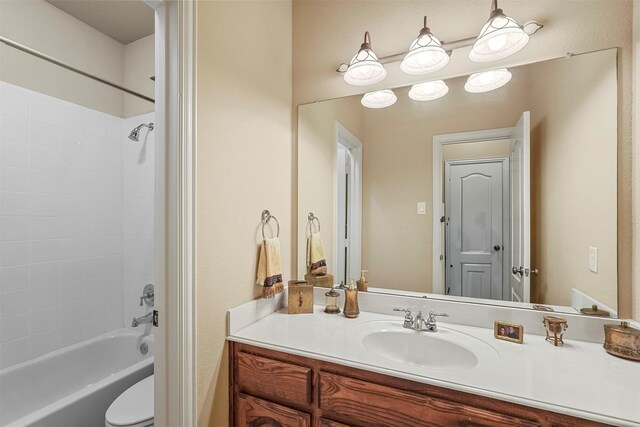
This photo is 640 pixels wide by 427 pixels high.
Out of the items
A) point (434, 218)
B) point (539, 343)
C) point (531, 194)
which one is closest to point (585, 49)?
point (531, 194)

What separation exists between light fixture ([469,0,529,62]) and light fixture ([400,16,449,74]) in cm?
14

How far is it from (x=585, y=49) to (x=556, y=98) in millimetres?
191

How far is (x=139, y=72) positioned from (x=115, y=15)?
0.38m

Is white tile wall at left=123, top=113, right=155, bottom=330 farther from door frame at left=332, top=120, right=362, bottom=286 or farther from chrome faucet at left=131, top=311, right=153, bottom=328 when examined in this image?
door frame at left=332, top=120, right=362, bottom=286

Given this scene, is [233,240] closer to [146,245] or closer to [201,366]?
[201,366]

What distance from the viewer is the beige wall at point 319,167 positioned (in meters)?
1.64

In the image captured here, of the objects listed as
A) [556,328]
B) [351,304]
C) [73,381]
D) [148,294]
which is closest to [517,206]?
[556,328]

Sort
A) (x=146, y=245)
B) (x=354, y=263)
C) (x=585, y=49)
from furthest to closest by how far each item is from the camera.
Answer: (x=146, y=245) → (x=354, y=263) → (x=585, y=49)

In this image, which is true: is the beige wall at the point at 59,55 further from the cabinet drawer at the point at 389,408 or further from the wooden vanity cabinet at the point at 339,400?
the cabinet drawer at the point at 389,408

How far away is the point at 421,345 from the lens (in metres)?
1.23

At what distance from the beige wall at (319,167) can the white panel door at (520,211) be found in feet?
2.52

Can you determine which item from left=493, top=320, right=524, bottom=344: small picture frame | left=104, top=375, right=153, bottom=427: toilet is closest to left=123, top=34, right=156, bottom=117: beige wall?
left=104, top=375, right=153, bottom=427: toilet

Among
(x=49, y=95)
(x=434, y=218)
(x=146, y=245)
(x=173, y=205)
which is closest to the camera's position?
(x=173, y=205)

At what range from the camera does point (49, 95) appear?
1.95m
